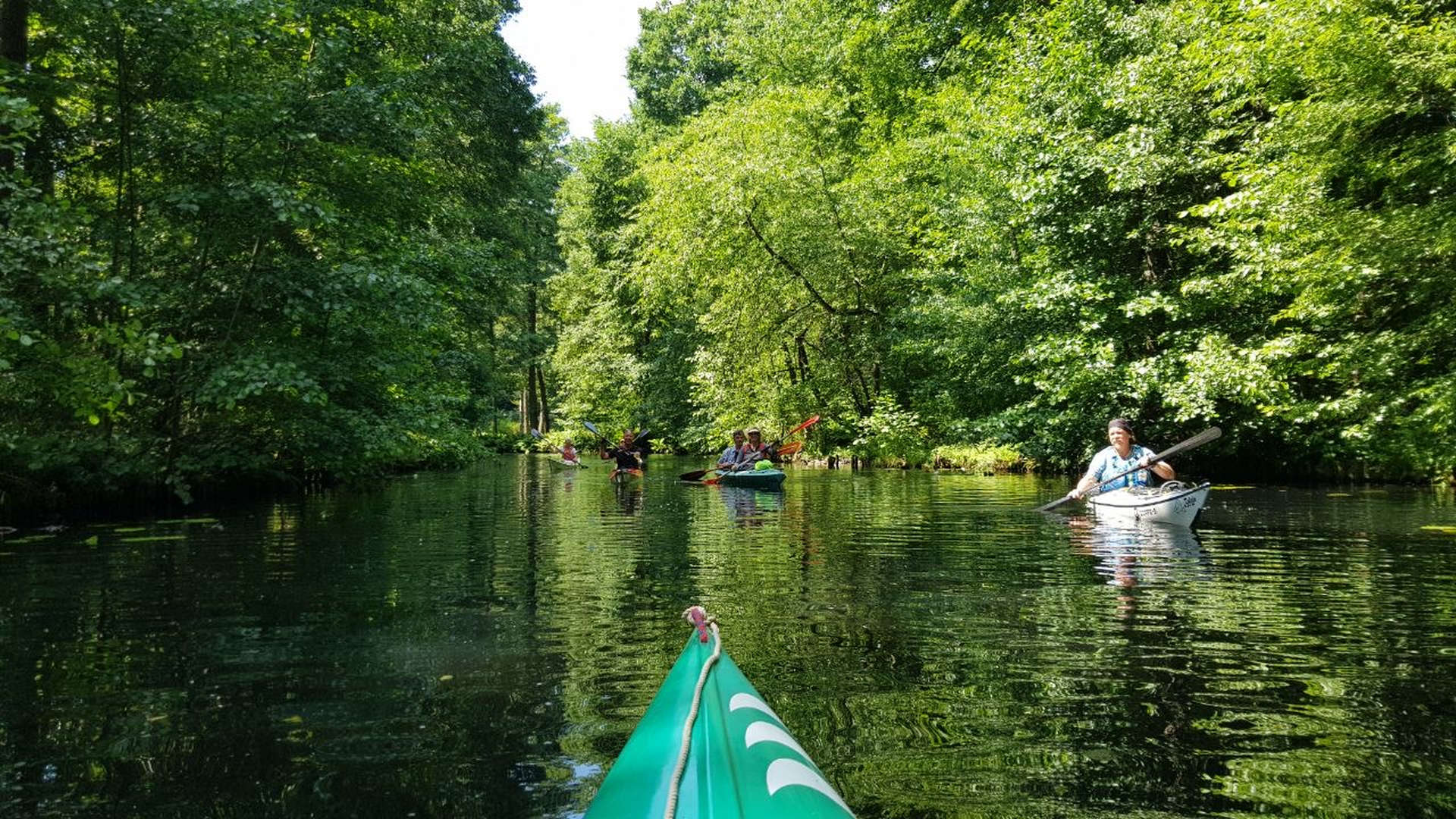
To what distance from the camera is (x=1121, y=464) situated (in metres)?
12.4

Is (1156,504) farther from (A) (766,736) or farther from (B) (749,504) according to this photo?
(A) (766,736)

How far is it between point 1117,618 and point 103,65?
47.1ft

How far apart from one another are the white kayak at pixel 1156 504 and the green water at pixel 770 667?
0.37 metres

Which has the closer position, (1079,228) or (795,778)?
(795,778)

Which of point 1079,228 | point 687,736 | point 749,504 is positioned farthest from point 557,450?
point 687,736

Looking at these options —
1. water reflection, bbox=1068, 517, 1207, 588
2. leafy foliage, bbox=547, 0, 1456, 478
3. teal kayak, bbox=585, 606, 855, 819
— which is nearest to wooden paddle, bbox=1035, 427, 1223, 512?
water reflection, bbox=1068, 517, 1207, 588

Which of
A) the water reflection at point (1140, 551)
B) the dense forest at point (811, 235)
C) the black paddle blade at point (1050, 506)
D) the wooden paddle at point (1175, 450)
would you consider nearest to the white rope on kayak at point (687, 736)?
the water reflection at point (1140, 551)

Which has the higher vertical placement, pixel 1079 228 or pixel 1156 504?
pixel 1079 228

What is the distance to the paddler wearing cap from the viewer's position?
12.1 m

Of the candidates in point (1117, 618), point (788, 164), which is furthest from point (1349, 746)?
point (788, 164)

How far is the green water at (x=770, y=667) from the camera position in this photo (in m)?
3.32

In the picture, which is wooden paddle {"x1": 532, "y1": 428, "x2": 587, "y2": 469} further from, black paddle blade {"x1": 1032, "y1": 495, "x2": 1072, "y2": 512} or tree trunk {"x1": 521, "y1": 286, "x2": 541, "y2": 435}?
black paddle blade {"x1": 1032, "y1": 495, "x2": 1072, "y2": 512}

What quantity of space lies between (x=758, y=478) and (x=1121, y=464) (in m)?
7.97

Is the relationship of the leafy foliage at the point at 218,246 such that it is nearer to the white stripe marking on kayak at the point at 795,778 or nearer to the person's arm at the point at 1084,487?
the white stripe marking on kayak at the point at 795,778
